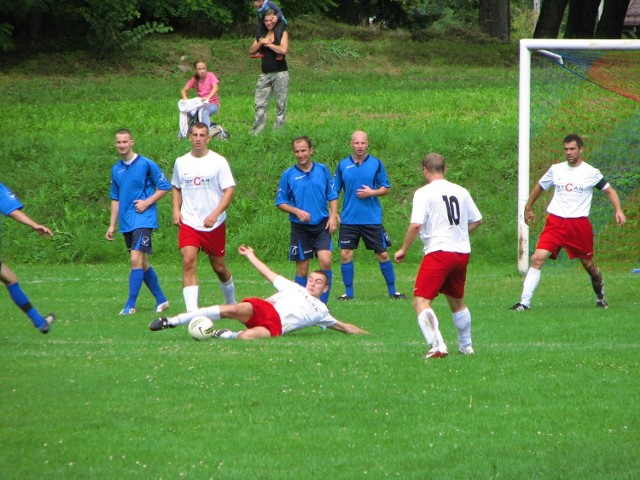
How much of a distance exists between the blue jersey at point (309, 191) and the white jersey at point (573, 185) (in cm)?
264

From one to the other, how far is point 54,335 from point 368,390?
4.42 m

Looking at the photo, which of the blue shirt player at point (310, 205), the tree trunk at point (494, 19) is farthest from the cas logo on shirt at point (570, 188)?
the tree trunk at point (494, 19)

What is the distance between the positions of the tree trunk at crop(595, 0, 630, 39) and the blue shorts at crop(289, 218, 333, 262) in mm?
25462

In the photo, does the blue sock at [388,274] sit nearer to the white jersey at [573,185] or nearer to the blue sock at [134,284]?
the white jersey at [573,185]

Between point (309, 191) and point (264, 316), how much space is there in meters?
3.07

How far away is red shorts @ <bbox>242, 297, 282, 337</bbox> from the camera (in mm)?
11062

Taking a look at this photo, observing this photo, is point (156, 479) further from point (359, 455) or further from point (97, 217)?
point (97, 217)

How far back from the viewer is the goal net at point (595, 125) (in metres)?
18.0

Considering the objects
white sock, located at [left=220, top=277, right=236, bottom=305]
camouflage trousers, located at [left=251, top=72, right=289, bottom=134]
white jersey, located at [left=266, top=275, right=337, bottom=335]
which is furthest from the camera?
camouflage trousers, located at [left=251, top=72, right=289, bottom=134]

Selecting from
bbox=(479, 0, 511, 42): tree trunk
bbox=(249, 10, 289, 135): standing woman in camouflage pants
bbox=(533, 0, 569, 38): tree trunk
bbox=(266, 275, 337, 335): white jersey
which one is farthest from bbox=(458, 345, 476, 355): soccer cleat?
bbox=(479, 0, 511, 42): tree trunk

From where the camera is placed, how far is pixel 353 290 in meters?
15.9

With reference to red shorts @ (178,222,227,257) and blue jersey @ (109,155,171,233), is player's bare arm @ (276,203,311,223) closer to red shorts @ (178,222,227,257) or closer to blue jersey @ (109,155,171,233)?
red shorts @ (178,222,227,257)

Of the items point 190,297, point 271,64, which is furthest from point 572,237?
point 271,64

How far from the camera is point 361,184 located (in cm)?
1511
